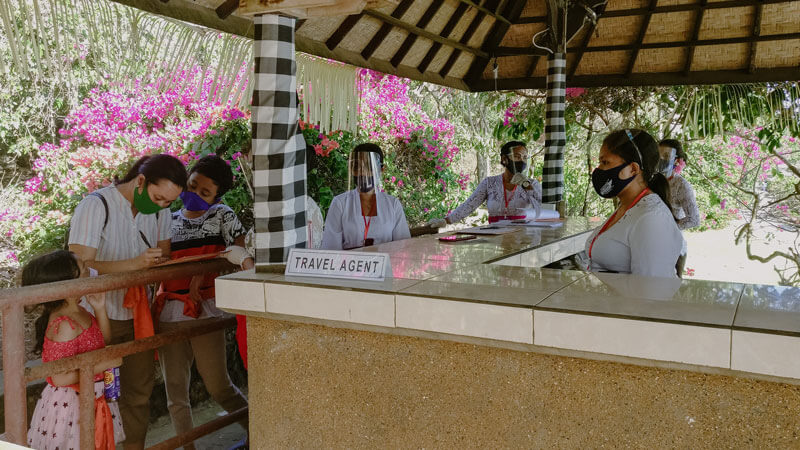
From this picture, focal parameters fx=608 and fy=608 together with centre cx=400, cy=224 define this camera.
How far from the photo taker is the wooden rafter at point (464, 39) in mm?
6504

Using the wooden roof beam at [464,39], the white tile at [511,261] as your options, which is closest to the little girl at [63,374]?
the white tile at [511,261]

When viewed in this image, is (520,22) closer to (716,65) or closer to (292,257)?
(716,65)

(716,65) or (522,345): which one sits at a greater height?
(716,65)

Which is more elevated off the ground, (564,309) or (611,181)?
(611,181)

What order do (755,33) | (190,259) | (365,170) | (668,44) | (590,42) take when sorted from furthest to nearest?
(590,42), (668,44), (755,33), (365,170), (190,259)

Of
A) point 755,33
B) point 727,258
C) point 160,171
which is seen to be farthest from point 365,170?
point 727,258

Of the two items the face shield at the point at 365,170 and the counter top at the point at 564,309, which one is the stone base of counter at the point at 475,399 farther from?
the face shield at the point at 365,170

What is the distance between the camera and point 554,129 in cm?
623

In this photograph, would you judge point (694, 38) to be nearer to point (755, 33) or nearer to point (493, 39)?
point (755, 33)

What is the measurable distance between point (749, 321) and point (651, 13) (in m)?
5.48

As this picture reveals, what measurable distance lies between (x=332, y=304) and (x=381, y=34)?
148 inches

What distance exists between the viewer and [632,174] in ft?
8.60

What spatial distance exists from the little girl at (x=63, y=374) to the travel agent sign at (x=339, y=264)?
856 mm

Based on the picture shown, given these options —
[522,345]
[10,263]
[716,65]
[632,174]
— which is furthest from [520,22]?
[10,263]
